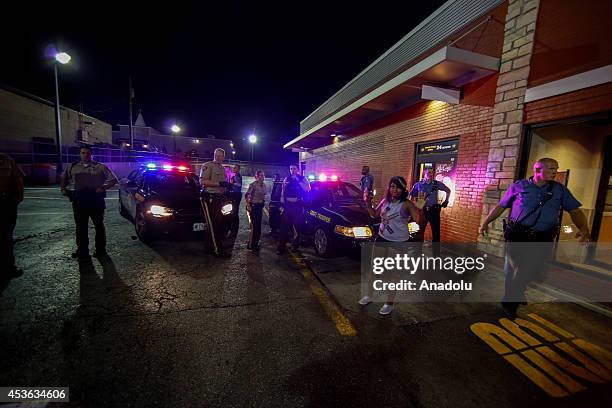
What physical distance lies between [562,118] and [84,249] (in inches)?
333

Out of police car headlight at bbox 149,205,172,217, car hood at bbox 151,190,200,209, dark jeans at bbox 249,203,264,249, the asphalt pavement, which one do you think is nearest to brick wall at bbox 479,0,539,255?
the asphalt pavement

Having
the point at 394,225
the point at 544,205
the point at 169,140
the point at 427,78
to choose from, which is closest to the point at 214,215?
the point at 394,225

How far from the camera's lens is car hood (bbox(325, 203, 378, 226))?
5004mm

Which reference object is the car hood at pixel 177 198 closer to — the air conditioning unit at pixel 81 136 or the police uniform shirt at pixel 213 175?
the police uniform shirt at pixel 213 175

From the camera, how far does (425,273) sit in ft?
16.2

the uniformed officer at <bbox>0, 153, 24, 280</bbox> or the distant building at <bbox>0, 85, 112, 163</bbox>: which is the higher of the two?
the distant building at <bbox>0, 85, 112, 163</bbox>

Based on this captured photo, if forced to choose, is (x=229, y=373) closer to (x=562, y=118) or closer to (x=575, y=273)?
(x=575, y=273)

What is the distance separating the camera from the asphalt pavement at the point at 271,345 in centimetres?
208

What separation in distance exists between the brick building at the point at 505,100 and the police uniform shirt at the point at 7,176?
755 cm

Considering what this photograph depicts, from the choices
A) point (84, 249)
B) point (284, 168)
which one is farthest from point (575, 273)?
point (284, 168)

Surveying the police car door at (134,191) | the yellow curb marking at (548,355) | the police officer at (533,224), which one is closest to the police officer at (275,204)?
the police car door at (134,191)

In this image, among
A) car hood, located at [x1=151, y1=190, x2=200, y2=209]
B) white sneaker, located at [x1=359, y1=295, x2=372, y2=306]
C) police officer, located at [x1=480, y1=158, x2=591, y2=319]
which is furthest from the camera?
car hood, located at [x1=151, y1=190, x2=200, y2=209]

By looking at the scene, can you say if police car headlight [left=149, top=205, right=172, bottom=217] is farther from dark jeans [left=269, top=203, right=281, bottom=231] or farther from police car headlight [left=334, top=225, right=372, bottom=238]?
police car headlight [left=334, top=225, right=372, bottom=238]

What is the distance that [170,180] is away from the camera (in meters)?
6.80
